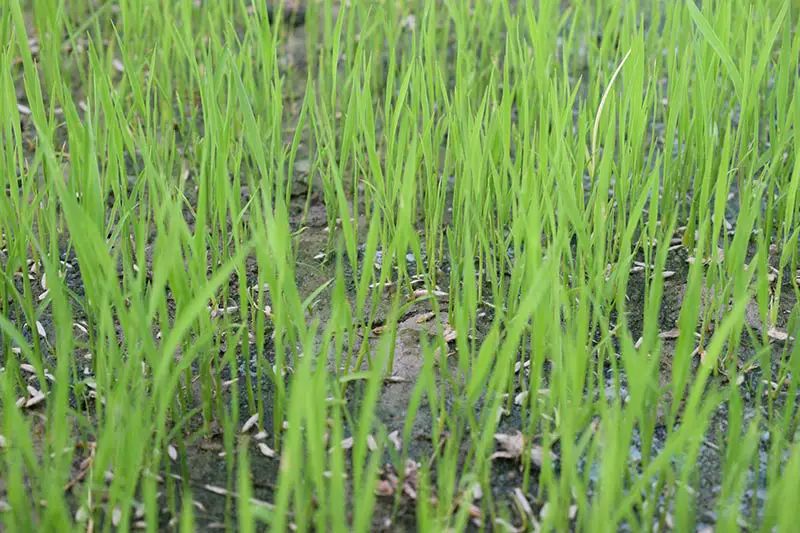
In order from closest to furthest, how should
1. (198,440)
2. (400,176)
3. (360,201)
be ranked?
(198,440)
(400,176)
(360,201)

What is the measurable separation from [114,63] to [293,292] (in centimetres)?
145

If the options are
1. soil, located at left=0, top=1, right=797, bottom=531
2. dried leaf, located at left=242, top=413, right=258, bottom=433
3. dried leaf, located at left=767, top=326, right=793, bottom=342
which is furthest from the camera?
dried leaf, located at left=767, top=326, right=793, bottom=342

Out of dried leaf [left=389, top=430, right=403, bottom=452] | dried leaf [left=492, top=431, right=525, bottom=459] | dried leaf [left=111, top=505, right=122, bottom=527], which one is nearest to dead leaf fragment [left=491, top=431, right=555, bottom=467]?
dried leaf [left=492, top=431, right=525, bottom=459]

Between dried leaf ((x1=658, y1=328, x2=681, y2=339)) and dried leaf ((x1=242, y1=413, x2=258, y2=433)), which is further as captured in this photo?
dried leaf ((x1=658, y1=328, x2=681, y2=339))

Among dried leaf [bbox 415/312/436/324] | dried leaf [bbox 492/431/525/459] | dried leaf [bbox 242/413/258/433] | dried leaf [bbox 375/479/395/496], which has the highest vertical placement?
dried leaf [bbox 415/312/436/324]

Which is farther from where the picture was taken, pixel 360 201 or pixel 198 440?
pixel 360 201

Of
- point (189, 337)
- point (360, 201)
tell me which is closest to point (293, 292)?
point (189, 337)

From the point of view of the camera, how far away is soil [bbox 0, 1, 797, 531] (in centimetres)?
129

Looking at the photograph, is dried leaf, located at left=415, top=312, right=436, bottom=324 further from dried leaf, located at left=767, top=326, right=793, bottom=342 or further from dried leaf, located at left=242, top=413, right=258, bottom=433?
dried leaf, located at left=767, top=326, right=793, bottom=342

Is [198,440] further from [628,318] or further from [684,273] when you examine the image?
[684,273]

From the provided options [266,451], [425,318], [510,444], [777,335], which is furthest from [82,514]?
[777,335]

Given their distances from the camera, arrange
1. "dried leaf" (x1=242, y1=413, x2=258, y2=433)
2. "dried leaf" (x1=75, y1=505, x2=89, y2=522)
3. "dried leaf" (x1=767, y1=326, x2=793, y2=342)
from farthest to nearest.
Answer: "dried leaf" (x1=767, y1=326, x2=793, y2=342) → "dried leaf" (x1=242, y1=413, x2=258, y2=433) → "dried leaf" (x1=75, y1=505, x2=89, y2=522)

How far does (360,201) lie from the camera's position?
Result: 2.04m

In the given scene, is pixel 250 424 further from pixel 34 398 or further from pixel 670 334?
pixel 670 334
